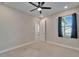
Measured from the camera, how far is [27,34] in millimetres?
6016

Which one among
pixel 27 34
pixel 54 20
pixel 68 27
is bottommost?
pixel 27 34

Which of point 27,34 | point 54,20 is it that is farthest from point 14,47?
point 54,20

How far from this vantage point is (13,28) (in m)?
4.59

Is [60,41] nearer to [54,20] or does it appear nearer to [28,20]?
[54,20]

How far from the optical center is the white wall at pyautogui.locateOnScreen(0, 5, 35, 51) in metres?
3.93

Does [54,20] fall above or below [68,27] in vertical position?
above

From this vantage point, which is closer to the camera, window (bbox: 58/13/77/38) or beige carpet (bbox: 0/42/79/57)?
beige carpet (bbox: 0/42/79/57)

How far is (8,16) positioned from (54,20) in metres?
3.51

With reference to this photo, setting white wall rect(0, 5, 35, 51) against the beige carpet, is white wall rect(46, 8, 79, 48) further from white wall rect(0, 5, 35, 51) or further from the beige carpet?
white wall rect(0, 5, 35, 51)

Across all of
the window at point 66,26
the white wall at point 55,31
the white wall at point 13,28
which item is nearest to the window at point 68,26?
the window at point 66,26

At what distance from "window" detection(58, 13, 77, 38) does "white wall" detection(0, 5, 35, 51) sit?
246 cm

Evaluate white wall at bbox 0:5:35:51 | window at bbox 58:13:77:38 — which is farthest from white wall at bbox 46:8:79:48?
white wall at bbox 0:5:35:51

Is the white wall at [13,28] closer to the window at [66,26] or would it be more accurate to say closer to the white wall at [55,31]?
the white wall at [55,31]

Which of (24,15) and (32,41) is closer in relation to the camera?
(24,15)
